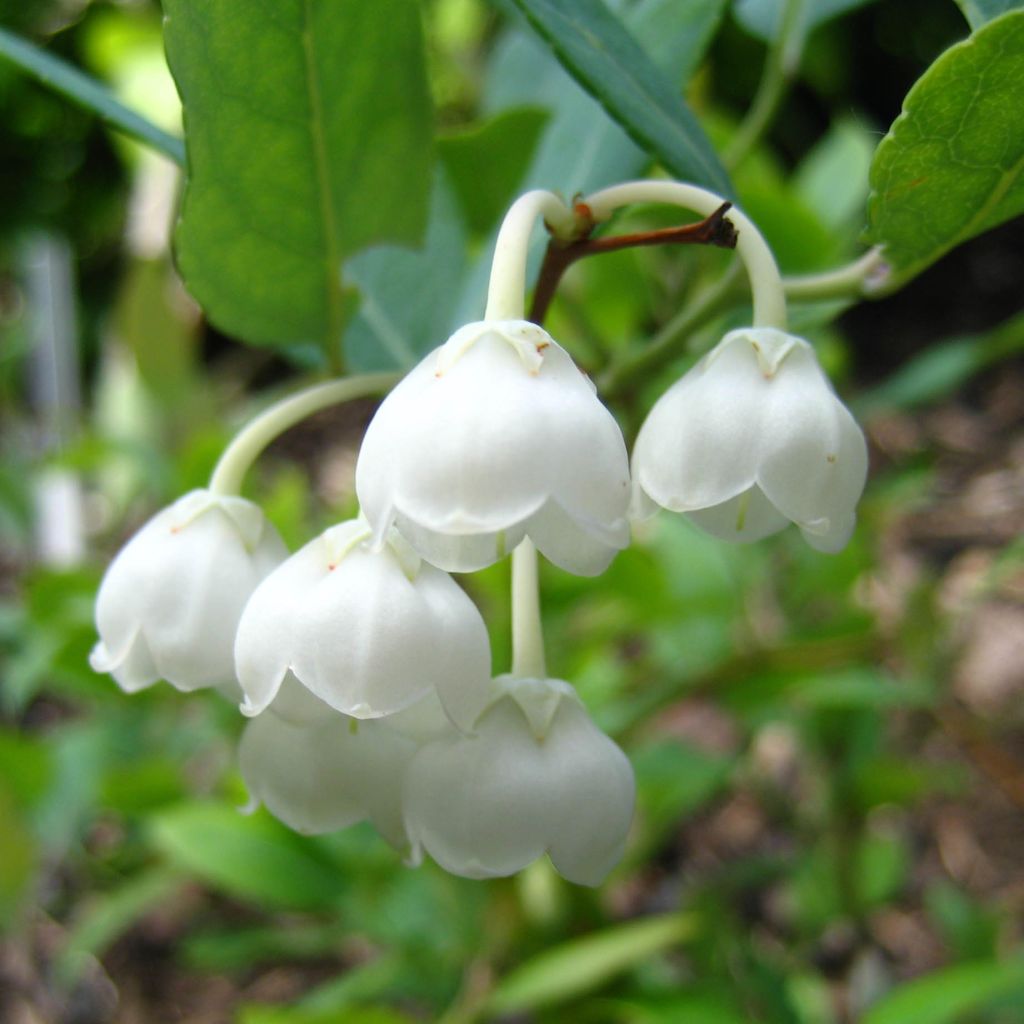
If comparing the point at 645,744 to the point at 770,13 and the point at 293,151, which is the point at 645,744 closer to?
the point at 770,13

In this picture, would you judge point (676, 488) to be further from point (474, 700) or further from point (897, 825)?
point (897, 825)

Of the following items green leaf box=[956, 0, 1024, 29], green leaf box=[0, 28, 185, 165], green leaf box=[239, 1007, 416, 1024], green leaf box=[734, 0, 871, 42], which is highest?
green leaf box=[0, 28, 185, 165]

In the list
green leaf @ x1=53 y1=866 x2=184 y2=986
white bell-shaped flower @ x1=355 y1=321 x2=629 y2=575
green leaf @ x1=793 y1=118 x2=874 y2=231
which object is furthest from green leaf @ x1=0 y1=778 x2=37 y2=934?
green leaf @ x1=793 y1=118 x2=874 y2=231

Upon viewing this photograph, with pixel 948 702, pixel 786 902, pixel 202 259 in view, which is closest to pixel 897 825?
pixel 786 902

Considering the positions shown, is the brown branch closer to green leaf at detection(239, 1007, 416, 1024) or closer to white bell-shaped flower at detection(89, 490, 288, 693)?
white bell-shaped flower at detection(89, 490, 288, 693)

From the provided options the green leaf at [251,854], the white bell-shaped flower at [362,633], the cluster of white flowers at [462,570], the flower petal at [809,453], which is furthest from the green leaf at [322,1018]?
the flower petal at [809,453]

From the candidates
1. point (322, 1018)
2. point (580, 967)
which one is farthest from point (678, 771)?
point (322, 1018)
